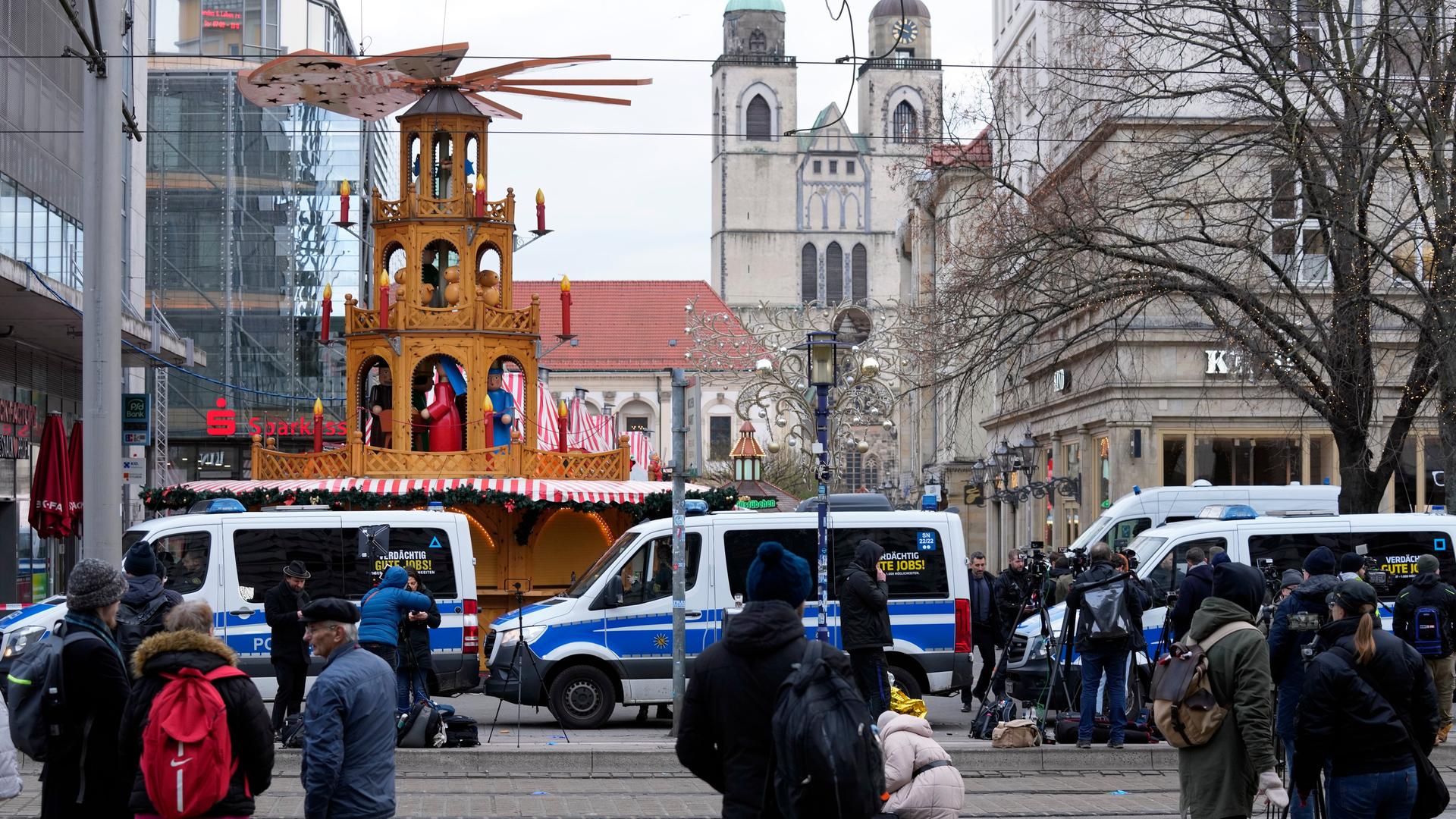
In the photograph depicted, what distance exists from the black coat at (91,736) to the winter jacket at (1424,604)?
10.8m

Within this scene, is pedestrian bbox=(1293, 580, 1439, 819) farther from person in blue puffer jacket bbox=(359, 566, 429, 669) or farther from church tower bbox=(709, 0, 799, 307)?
church tower bbox=(709, 0, 799, 307)

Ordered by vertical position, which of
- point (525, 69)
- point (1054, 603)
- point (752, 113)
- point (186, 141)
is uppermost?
point (752, 113)

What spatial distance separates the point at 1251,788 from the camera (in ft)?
25.2

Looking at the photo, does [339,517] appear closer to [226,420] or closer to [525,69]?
[525,69]

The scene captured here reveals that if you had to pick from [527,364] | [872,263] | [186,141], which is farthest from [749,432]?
[872,263]

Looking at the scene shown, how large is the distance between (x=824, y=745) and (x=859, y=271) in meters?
135

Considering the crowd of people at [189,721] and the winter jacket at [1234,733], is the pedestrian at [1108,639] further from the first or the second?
the crowd of people at [189,721]

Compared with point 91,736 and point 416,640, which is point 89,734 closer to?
point 91,736

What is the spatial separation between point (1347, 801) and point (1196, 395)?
31.2 m

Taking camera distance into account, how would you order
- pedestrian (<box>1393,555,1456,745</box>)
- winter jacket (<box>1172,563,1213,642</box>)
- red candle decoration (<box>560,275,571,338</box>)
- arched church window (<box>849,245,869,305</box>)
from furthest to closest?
arched church window (<box>849,245,869,305</box>) → red candle decoration (<box>560,275,571,338</box>) → pedestrian (<box>1393,555,1456,745</box>) → winter jacket (<box>1172,563,1213,642</box>)

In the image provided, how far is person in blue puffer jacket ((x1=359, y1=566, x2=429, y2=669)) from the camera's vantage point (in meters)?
14.4

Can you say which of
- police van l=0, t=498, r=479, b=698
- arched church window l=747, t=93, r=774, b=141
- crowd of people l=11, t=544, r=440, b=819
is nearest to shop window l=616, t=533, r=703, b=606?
police van l=0, t=498, r=479, b=698

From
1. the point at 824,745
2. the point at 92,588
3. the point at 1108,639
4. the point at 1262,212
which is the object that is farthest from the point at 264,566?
the point at 1262,212

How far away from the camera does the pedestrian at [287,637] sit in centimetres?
1508
